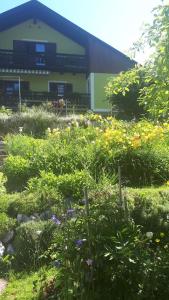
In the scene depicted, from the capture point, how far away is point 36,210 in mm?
7363

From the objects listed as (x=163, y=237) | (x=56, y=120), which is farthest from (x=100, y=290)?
(x=56, y=120)

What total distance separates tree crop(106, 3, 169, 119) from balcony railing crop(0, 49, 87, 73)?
985 inches

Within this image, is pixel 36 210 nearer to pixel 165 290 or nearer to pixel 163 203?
pixel 163 203

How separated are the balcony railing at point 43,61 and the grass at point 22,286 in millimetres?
25235

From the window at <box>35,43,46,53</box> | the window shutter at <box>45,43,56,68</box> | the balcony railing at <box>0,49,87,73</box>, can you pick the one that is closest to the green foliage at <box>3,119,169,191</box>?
the balcony railing at <box>0,49,87,73</box>

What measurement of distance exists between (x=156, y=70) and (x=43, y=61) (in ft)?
88.3

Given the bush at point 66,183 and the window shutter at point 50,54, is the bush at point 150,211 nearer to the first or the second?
the bush at point 66,183

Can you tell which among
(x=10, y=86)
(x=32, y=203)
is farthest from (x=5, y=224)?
(x=10, y=86)

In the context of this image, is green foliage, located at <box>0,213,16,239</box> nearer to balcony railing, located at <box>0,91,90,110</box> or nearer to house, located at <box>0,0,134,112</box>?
balcony railing, located at <box>0,91,90,110</box>

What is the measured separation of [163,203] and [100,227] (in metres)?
1.84

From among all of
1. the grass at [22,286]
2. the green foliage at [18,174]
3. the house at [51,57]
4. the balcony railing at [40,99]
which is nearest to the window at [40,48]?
the house at [51,57]

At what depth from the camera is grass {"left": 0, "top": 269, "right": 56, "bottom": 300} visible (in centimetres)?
538

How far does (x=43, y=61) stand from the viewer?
3122 cm

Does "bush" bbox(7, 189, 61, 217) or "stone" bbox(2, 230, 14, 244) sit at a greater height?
"bush" bbox(7, 189, 61, 217)
